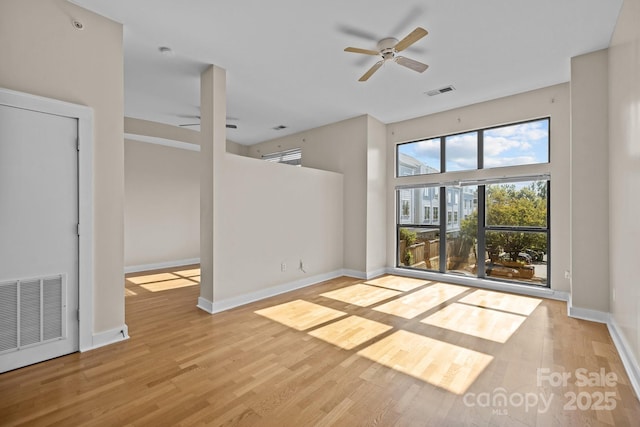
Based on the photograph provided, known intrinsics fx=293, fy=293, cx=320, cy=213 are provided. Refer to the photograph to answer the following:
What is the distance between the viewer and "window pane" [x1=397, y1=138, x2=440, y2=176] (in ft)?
18.4

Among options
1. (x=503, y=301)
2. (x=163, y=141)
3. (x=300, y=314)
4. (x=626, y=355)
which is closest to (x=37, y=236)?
(x=300, y=314)

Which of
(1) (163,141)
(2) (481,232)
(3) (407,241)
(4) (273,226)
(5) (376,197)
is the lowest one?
(3) (407,241)

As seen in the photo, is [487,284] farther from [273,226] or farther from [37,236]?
[37,236]

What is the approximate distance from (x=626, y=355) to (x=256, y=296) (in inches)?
156

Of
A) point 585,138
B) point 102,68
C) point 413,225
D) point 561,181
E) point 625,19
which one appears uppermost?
point 625,19

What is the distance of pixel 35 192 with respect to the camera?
2469mm

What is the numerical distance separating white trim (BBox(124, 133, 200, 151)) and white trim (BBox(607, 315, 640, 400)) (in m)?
7.55

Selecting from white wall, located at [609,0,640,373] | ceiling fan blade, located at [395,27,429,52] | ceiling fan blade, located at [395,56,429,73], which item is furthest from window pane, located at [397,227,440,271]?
ceiling fan blade, located at [395,27,429,52]

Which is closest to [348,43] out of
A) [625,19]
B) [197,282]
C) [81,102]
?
[625,19]

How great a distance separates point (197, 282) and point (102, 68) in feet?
11.9

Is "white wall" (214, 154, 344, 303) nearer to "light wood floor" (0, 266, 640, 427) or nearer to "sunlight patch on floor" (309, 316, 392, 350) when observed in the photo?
"light wood floor" (0, 266, 640, 427)

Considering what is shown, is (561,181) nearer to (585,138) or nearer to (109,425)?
(585,138)

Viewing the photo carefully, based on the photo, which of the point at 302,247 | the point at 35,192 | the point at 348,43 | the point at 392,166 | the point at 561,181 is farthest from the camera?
the point at 392,166

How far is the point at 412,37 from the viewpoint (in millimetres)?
2777
